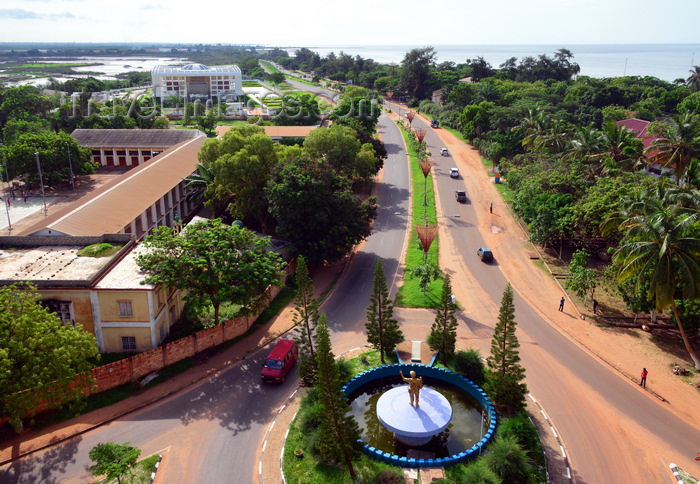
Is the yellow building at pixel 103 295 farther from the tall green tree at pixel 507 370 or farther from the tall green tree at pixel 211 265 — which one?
the tall green tree at pixel 507 370

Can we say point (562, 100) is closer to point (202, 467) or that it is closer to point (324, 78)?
point (202, 467)

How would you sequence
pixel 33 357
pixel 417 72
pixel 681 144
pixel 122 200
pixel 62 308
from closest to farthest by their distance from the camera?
pixel 33 357
pixel 62 308
pixel 681 144
pixel 122 200
pixel 417 72

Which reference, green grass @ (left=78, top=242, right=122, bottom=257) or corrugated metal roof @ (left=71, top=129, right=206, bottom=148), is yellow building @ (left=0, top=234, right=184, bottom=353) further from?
corrugated metal roof @ (left=71, top=129, right=206, bottom=148)

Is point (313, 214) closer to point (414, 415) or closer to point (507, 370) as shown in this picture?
point (414, 415)

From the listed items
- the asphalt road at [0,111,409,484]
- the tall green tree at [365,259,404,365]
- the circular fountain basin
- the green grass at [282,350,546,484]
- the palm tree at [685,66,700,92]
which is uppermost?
the palm tree at [685,66,700,92]

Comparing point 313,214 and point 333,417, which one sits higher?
point 313,214

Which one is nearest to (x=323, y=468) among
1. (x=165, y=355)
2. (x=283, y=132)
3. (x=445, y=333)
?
(x=445, y=333)

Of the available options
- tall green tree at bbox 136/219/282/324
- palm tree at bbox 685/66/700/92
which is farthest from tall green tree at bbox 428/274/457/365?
palm tree at bbox 685/66/700/92
